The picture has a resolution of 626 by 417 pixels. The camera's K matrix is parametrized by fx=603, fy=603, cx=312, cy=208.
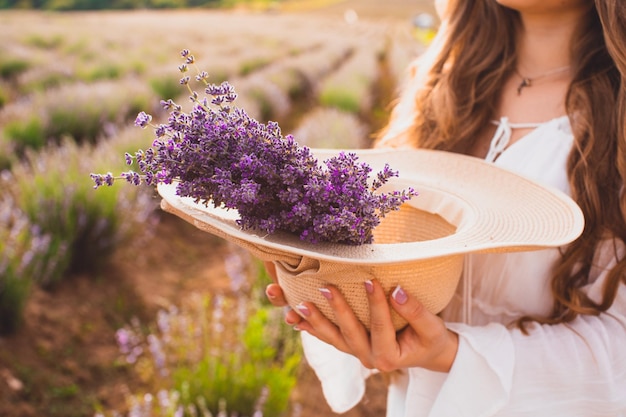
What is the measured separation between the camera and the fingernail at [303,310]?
3.68 feet

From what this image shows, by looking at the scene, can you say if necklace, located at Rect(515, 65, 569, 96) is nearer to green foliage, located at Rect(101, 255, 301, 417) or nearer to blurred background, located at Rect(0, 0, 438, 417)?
blurred background, located at Rect(0, 0, 438, 417)

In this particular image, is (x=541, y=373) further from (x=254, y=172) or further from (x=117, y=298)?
(x=117, y=298)

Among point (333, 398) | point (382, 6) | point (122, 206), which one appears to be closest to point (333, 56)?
point (122, 206)

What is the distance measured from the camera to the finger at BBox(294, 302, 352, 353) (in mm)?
1122

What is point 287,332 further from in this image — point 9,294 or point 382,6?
point 382,6

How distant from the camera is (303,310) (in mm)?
1134

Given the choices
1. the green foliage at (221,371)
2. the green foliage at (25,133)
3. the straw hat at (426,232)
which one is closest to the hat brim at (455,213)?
the straw hat at (426,232)

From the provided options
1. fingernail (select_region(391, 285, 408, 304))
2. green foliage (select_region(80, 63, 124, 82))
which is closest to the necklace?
fingernail (select_region(391, 285, 408, 304))

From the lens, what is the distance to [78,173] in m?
3.73

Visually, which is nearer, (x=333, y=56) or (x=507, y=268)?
(x=507, y=268)

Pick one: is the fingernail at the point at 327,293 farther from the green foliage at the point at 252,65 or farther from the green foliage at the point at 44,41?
the green foliage at the point at 44,41

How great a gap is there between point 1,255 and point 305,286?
2.24 meters

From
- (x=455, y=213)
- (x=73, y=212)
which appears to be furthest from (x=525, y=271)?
(x=73, y=212)

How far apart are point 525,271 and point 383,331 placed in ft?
1.47
